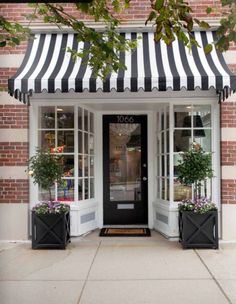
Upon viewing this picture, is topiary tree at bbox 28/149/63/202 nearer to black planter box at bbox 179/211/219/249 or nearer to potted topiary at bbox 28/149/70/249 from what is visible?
potted topiary at bbox 28/149/70/249

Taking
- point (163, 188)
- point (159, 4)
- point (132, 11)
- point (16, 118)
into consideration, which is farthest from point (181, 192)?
point (159, 4)

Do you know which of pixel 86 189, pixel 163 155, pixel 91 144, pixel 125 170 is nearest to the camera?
pixel 163 155

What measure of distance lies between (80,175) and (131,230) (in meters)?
1.56

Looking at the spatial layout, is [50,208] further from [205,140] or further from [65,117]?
[205,140]

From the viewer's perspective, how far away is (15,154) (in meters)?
7.77

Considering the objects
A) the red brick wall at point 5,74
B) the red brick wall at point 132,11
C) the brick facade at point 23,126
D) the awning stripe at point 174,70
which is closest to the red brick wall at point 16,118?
the brick facade at point 23,126

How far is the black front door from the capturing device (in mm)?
8953

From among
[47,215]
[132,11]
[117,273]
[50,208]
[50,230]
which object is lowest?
[117,273]

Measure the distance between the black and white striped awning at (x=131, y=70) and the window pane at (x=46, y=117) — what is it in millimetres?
554

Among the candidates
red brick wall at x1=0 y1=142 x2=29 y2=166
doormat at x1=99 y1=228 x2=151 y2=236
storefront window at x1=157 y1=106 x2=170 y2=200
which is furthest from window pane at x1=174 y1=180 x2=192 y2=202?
red brick wall at x1=0 y1=142 x2=29 y2=166

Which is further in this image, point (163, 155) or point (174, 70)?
point (163, 155)

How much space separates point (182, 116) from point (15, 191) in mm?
3428

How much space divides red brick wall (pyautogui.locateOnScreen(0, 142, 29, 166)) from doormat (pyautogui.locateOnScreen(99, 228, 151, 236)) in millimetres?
2109

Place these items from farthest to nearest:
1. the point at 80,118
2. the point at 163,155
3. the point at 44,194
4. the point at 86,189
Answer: the point at 86,189 < the point at 163,155 < the point at 80,118 < the point at 44,194
